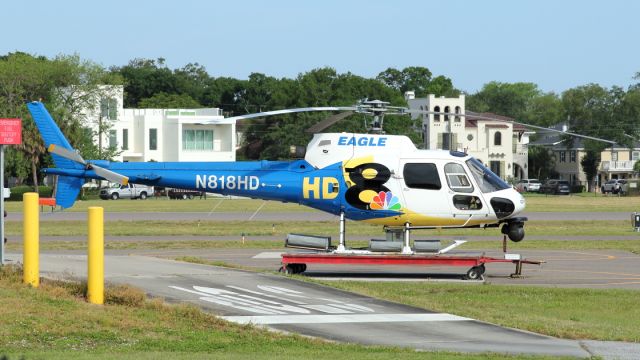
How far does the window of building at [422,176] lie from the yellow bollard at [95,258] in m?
10.4

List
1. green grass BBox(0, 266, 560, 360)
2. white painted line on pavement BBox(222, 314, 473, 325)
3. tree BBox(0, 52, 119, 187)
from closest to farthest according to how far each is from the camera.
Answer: green grass BBox(0, 266, 560, 360) < white painted line on pavement BBox(222, 314, 473, 325) < tree BBox(0, 52, 119, 187)

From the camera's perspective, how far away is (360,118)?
7300 centimetres

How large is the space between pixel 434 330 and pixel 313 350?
8.35 ft

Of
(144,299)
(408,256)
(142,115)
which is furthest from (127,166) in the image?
(142,115)

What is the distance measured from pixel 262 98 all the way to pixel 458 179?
4779 inches

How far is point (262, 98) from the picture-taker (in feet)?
477

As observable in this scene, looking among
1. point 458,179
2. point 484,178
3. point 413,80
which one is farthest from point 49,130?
point 413,80

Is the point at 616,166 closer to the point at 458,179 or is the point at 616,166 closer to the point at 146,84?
the point at 146,84

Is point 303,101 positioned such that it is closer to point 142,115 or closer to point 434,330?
point 142,115

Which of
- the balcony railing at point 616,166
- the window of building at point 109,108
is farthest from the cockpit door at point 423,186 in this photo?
the balcony railing at point 616,166

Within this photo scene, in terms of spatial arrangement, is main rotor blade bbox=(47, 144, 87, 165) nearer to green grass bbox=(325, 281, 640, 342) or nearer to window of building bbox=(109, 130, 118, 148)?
green grass bbox=(325, 281, 640, 342)

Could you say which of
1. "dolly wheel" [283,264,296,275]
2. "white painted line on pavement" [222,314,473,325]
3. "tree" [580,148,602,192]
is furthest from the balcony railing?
"white painted line on pavement" [222,314,473,325]

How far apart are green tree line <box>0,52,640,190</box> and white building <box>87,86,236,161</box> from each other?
4904 mm

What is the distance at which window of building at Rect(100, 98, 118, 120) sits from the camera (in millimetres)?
93438
